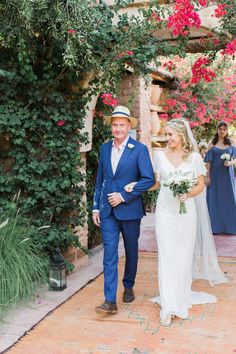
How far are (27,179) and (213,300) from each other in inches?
Answer: 94.0

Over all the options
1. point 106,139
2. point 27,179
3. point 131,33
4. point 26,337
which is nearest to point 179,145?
point 131,33

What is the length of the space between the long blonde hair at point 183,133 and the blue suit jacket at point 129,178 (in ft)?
1.16

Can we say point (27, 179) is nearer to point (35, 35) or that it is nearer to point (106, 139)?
point (35, 35)

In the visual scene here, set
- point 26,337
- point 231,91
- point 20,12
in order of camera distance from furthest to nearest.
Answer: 1. point 231,91
2. point 20,12
3. point 26,337

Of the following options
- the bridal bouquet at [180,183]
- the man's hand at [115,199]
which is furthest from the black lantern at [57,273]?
the bridal bouquet at [180,183]

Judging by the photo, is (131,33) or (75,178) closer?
(131,33)

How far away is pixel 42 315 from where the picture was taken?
440 cm

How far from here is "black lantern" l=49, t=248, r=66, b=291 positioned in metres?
5.07

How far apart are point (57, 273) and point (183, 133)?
82.3 inches

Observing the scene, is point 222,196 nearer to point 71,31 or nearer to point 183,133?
point 183,133

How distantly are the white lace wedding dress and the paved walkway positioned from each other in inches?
8.6

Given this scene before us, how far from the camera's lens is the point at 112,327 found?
408cm

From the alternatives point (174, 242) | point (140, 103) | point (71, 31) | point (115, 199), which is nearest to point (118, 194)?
point (115, 199)

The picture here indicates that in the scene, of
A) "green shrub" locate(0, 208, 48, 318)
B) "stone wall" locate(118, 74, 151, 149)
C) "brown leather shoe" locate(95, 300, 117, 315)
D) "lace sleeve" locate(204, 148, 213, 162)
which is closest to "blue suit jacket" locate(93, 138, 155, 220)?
"brown leather shoe" locate(95, 300, 117, 315)
